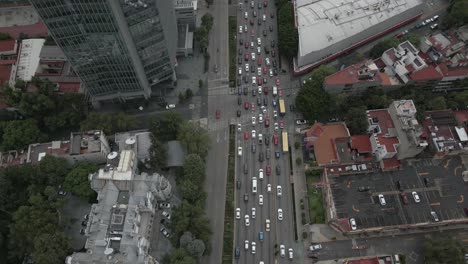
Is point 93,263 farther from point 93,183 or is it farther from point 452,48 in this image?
point 452,48

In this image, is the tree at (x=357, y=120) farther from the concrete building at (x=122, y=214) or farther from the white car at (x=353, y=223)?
the concrete building at (x=122, y=214)

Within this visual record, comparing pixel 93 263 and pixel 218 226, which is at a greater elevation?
pixel 218 226

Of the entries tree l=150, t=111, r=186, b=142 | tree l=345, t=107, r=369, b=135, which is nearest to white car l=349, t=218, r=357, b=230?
tree l=345, t=107, r=369, b=135

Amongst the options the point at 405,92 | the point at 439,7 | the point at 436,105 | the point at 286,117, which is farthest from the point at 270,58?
the point at 439,7

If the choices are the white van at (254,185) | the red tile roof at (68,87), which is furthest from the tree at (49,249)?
the white van at (254,185)

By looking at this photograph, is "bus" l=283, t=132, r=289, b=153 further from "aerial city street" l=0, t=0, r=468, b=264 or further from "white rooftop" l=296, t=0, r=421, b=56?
"white rooftop" l=296, t=0, r=421, b=56

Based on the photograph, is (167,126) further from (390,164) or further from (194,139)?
(390,164)
